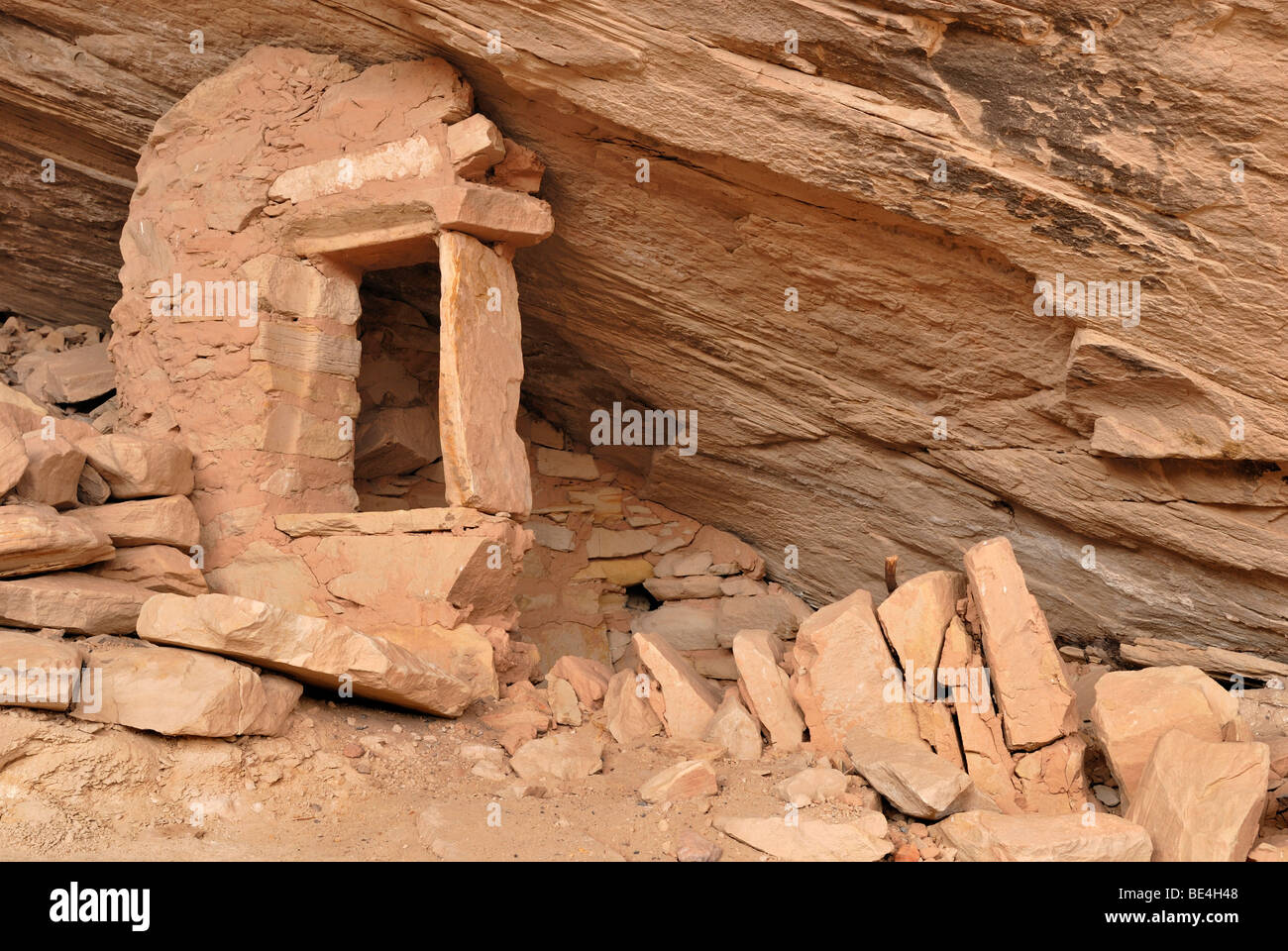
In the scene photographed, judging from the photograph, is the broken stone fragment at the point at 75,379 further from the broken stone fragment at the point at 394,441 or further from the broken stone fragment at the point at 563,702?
the broken stone fragment at the point at 563,702

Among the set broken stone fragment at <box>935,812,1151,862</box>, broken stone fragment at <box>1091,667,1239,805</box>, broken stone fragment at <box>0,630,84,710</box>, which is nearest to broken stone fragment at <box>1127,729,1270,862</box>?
broken stone fragment at <box>935,812,1151,862</box>

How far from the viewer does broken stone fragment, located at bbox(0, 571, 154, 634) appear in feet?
13.2

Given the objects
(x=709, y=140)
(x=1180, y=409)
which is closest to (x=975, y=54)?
(x=709, y=140)

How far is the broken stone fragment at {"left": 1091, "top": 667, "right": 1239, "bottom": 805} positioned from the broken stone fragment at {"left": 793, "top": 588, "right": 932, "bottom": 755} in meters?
0.75

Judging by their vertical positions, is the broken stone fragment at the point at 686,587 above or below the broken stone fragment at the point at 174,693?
below

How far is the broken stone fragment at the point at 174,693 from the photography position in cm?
374

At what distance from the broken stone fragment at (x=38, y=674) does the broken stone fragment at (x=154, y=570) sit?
0.88 metres

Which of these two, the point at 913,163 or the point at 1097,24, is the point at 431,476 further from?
the point at 1097,24

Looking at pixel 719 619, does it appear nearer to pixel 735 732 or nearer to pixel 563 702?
pixel 563 702

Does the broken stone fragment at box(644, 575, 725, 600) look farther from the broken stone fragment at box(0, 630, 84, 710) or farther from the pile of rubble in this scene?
the broken stone fragment at box(0, 630, 84, 710)

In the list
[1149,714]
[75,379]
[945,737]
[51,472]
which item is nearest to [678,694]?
[945,737]

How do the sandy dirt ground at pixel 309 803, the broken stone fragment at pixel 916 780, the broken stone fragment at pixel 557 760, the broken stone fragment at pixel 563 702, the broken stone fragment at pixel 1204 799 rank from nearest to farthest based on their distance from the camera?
the sandy dirt ground at pixel 309 803
the broken stone fragment at pixel 1204 799
the broken stone fragment at pixel 916 780
the broken stone fragment at pixel 557 760
the broken stone fragment at pixel 563 702

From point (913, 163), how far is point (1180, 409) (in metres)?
1.67

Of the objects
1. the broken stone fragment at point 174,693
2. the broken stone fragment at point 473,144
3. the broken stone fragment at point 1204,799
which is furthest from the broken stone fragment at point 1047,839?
the broken stone fragment at point 473,144
